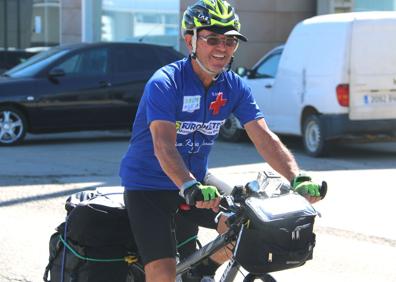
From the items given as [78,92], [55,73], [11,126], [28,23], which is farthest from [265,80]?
[28,23]

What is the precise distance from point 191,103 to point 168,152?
33 cm

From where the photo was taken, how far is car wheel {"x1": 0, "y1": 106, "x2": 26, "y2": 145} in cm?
1246

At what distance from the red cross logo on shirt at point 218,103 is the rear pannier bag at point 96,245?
0.72m

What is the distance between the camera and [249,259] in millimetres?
3055

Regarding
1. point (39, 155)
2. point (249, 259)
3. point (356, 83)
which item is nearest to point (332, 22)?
→ point (356, 83)

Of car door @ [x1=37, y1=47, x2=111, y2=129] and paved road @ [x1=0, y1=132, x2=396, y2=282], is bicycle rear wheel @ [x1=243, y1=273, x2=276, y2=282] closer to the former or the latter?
paved road @ [x1=0, y1=132, x2=396, y2=282]

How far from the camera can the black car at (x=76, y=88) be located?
12.5m

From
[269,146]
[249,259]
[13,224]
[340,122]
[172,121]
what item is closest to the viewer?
[249,259]

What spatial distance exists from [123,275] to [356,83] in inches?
299

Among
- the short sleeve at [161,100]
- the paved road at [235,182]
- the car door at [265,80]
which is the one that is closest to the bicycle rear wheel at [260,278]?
the short sleeve at [161,100]

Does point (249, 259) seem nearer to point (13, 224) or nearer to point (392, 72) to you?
point (13, 224)

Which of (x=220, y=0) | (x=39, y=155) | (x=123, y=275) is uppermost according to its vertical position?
(x=220, y=0)

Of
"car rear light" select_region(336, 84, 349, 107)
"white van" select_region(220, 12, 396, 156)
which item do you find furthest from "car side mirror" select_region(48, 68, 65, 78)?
"car rear light" select_region(336, 84, 349, 107)

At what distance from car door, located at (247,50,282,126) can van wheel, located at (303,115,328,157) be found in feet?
3.43
